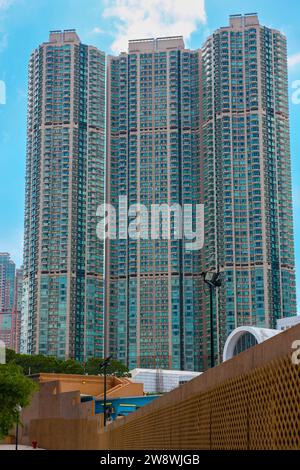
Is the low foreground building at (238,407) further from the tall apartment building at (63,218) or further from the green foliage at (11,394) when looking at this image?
the tall apartment building at (63,218)

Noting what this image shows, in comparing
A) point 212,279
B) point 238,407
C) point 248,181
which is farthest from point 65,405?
point 248,181

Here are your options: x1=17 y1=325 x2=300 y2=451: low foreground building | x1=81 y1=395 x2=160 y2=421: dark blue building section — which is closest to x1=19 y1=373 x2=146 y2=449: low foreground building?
x1=81 y1=395 x2=160 y2=421: dark blue building section

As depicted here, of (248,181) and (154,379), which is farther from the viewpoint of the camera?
(248,181)

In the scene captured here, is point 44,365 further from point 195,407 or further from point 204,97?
point 195,407

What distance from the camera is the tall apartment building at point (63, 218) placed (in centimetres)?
16312

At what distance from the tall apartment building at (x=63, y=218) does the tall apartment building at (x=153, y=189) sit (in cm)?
365

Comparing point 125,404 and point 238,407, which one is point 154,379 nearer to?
point 125,404

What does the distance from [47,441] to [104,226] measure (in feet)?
259

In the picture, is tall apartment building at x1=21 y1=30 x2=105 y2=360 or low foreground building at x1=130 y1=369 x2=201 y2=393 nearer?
low foreground building at x1=130 y1=369 x2=201 y2=393

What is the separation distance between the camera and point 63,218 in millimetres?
164125

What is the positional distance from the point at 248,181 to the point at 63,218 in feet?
129

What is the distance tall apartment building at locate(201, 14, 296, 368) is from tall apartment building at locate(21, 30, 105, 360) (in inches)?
929

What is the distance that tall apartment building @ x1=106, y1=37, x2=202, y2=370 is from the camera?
6344 inches

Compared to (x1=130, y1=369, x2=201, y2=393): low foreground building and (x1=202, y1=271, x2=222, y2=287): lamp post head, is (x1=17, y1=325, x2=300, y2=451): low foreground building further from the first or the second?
(x1=130, y1=369, x2=201, y2=393): low foreground building
